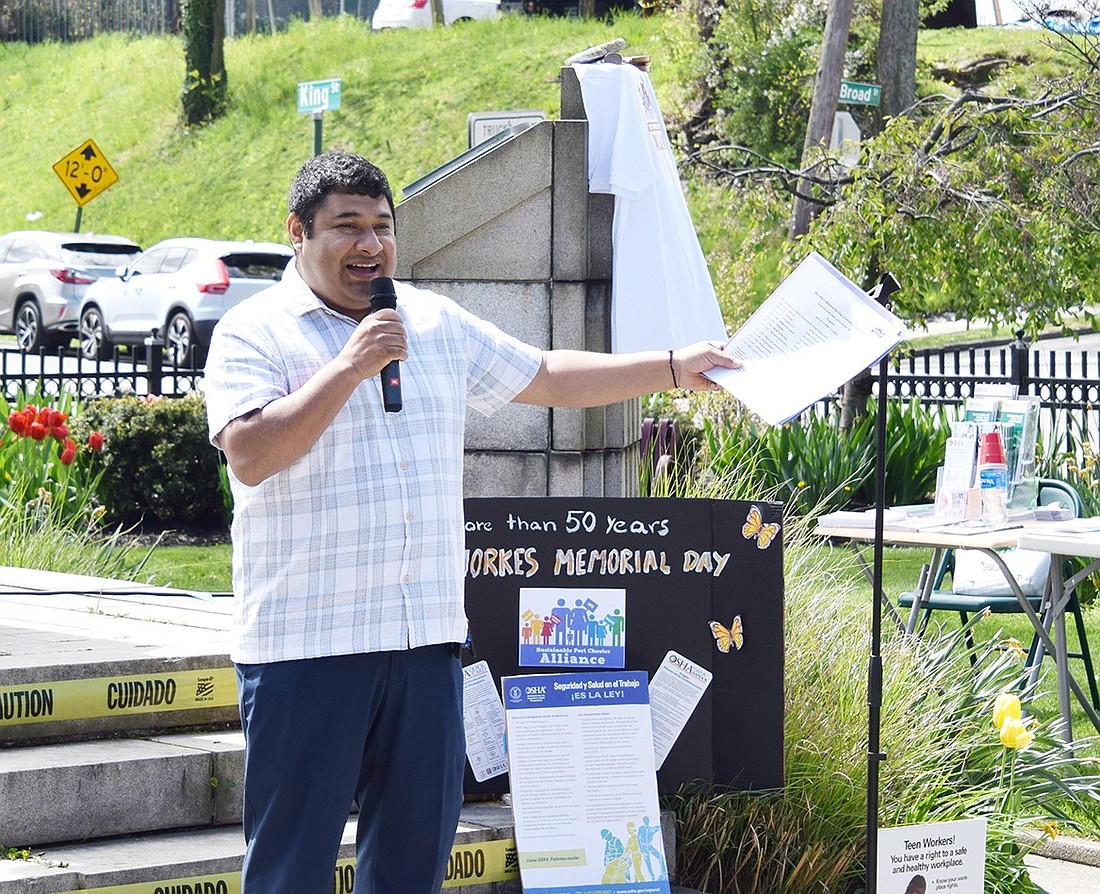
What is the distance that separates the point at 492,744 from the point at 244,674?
1.59 meters

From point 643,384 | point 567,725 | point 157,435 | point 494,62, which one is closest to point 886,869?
→ point 567,725

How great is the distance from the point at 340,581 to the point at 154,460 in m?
8.22

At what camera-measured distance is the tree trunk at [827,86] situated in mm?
13773

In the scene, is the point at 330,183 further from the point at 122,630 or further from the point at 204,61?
the point at 204,61

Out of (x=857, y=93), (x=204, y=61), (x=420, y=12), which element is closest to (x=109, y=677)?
(x=857, y=93)

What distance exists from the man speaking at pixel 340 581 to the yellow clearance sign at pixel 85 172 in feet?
62.2

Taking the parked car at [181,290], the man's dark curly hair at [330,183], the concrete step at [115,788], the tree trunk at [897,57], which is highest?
the tree trunk at [897,57]

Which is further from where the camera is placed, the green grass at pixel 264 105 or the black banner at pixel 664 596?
the green grass at pixel 264 105

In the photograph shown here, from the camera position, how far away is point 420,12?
44.3m

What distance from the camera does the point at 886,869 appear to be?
4031 millimetres

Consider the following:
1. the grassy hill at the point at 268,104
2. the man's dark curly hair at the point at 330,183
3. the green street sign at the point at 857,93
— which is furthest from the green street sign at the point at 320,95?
the grassy hill at the point at 268,104

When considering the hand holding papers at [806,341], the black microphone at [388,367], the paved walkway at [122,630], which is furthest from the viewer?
the paved walkway at [122,630]

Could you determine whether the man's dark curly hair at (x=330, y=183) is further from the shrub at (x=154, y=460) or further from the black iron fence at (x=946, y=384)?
the black iron fence at (x=946, y=384)

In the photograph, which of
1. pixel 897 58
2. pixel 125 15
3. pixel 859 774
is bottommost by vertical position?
pixel 859 774
